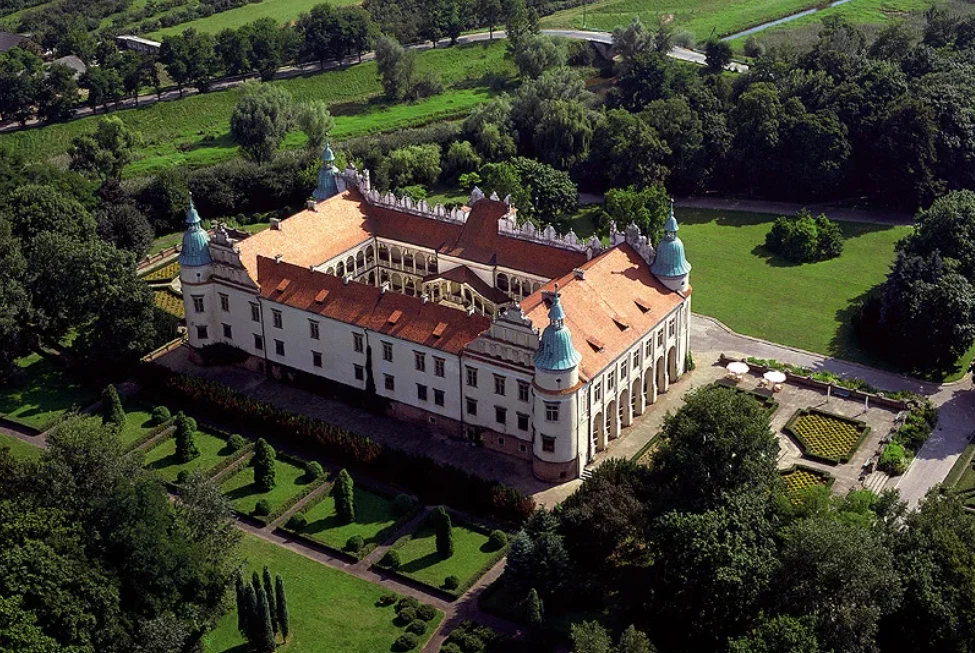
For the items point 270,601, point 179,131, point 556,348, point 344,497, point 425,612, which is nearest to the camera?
Result: point 270,601

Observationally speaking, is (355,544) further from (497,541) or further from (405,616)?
(497,541)

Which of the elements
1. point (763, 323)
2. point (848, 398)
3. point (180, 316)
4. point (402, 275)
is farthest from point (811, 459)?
point (180, 316)

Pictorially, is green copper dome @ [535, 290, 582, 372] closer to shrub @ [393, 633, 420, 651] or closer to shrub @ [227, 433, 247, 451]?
shrub @ [393, 633, 420, 651]

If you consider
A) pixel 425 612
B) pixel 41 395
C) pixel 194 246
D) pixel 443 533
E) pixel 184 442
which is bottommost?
pixel 425 612

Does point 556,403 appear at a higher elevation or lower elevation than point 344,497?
higher

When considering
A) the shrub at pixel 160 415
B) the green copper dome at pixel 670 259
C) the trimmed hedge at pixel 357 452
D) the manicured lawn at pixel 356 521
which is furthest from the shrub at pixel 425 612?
the green copper dome at pixel 670 259

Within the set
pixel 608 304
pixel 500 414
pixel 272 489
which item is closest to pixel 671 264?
pixel 608 304

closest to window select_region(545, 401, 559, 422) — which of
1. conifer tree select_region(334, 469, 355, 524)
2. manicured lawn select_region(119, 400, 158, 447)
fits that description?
conifer tree select_region(334, 469, 355, 524)

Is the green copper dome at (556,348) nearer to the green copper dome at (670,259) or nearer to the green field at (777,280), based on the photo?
the green copper dome at (670,259)

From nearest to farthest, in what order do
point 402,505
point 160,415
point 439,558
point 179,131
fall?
point 439,558 < point 402,505 < point 160,415 < point 179,131
